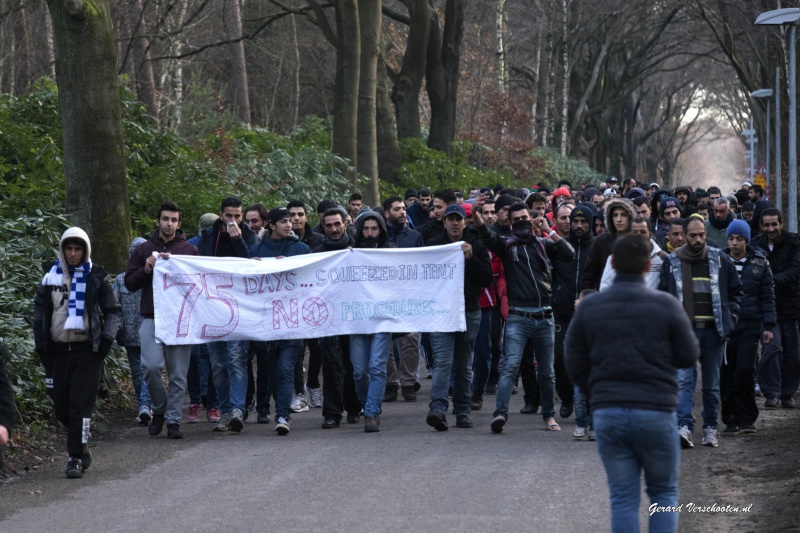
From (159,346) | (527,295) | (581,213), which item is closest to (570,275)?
(581,213)

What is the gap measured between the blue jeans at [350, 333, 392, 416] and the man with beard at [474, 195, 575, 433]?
1093 millimetres

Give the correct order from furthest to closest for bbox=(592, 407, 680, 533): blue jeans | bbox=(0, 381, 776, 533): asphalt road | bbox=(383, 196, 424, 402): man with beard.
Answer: bbox=(383, 196, 424, 402): man with beard < bbox=(0, 381, 776, 533): asphalt road < bbox=(592, 407, 680, 533): blue jeans

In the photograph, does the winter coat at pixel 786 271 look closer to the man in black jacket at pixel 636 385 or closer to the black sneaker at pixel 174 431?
the black sneaker at pixel 174 431

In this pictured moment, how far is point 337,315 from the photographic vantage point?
12336mm

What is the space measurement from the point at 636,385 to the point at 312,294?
21.3 ft

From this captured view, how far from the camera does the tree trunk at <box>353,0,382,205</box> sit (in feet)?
82.1

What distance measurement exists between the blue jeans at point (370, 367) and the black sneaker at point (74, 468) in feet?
9.40

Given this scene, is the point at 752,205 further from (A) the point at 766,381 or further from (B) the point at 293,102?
(B) the point at 293,102

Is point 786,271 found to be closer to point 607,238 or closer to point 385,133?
point 607,238

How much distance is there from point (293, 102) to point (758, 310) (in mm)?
41247

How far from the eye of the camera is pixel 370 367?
11875mm

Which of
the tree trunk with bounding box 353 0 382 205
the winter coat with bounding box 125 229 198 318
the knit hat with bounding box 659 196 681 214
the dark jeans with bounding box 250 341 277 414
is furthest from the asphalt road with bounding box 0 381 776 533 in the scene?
the tree trunk with bounding box 353 0 382 205

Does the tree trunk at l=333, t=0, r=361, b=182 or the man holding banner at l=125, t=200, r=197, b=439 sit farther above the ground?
the tree trunk at l=333, t=0, r=361, b=182

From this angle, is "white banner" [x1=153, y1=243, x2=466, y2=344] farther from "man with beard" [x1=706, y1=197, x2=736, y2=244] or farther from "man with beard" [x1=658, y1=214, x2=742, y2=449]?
"man with beard" [x1=706, y1=197, x2=736, y2=244]
